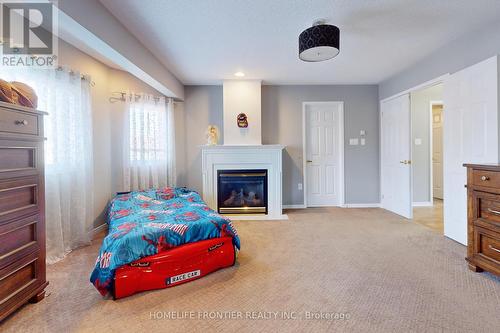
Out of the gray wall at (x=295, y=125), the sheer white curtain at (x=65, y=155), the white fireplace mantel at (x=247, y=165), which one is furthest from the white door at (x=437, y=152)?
the sheer white curtain at (x=65, y=155)

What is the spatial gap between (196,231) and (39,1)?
2.08 m

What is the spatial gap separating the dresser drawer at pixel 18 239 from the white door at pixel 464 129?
419 centimetres

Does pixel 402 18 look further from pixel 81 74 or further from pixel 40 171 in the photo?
pixel 81 74

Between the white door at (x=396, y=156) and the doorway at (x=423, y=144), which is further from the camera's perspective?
the doorway at (x=423, y=144)

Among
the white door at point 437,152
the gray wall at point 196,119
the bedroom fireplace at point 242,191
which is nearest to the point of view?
the bedroom fireplace at point 242,191

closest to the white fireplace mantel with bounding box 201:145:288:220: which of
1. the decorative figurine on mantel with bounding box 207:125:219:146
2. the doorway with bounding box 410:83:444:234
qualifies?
the decorative figurine on mantel with bounding box 207:125:219:146

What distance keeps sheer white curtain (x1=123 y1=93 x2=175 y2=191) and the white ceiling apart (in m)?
0.76

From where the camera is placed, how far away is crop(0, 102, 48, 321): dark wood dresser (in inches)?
58.8

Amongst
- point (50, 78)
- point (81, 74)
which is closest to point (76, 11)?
point (50, 78)

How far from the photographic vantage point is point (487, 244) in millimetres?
2057

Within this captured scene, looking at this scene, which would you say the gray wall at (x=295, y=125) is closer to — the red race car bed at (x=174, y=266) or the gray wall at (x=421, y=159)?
the gray wall at (x=421, y=159)

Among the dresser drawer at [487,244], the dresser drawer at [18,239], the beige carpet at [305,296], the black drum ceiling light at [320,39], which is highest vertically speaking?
the black drum ceiling light at [320,39]

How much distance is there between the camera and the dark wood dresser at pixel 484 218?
Result: 1972mm

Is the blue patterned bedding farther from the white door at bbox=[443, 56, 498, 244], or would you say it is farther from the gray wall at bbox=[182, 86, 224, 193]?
the white door at bbox=[443, 56, 498, 244]
